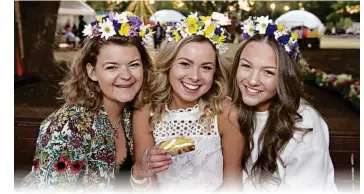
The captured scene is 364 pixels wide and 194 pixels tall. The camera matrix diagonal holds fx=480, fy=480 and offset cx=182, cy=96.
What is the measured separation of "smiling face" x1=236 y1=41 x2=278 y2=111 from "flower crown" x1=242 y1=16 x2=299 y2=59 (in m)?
0.08

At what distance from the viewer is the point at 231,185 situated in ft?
8.75

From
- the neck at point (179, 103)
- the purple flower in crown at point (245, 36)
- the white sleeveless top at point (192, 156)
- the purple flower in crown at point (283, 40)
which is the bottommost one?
the white sleeveless top at point (192, 156)

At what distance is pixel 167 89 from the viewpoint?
2.71 m

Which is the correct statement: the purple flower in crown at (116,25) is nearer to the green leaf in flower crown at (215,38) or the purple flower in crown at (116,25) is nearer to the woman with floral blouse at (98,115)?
the woman with floral blouse at (98,115)

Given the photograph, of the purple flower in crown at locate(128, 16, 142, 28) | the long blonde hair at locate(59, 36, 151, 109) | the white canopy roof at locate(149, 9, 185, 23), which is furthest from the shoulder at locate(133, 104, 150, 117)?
the white canopy roof at locate(149, 9, 185, 23)

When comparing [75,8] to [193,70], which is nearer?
[193,70]

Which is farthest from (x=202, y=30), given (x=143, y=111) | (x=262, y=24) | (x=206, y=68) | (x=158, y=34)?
(x=158, y=34)

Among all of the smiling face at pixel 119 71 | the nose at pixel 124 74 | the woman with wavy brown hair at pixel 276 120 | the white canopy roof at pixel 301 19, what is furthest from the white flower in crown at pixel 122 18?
the white canopy roof at pixel 301 19

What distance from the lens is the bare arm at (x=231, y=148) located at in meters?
2.63

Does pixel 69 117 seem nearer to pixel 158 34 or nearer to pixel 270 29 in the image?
pixel 270 29

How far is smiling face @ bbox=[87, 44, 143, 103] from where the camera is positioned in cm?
243

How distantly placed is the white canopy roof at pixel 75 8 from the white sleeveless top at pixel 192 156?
4.35m

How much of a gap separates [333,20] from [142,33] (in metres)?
5.41

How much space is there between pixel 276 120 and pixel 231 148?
0.96 ft
